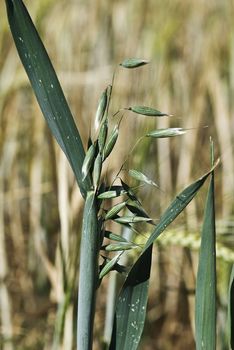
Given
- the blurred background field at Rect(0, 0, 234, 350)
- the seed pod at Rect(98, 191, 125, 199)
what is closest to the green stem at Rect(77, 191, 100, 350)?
the seed pod at Rect(98, 191, 125, 199)

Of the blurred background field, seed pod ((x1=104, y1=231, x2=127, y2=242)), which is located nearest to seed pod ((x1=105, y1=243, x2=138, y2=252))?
seed pod ((x1=104, y1=231, x2=127, y2=242))

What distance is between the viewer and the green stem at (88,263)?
32 centimetres

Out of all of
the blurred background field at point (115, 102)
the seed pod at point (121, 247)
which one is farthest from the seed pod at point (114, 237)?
the blurred background field at point (115, 102)

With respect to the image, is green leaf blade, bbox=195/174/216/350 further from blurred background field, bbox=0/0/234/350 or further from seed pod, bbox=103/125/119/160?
blurred background field, bbox=0/0/234/350

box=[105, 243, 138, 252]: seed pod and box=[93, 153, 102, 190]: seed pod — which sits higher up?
box=[93, 153, 102, 190]: seed pod

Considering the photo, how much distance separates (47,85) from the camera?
0.34 m

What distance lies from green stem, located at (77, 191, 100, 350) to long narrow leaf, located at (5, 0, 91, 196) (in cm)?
1

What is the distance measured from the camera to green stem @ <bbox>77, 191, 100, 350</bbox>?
1.06 ft

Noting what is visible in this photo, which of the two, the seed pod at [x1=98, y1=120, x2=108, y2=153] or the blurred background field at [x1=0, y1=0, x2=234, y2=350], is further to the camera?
the blurred background field at [x1=0, y1=0, x2=234, y2=350]

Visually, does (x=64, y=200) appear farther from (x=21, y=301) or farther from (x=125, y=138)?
(x=21, y=301)

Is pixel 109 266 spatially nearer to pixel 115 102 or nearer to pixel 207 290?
pixel 207 290

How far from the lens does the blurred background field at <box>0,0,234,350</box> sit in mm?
1357

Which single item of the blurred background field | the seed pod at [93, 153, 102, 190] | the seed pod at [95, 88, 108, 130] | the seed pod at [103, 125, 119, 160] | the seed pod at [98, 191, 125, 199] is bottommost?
the blurred background field

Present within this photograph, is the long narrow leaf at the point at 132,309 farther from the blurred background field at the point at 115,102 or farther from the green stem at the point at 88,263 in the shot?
the blurred background field at the point at 115,102
